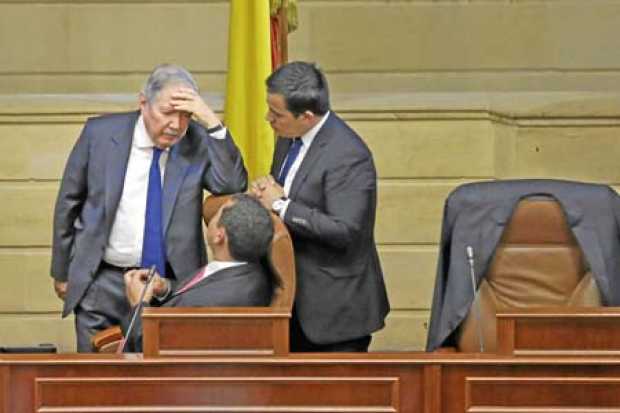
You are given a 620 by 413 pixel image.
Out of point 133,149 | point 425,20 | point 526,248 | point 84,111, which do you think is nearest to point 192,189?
point 133,149

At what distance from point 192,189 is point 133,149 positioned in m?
0.25

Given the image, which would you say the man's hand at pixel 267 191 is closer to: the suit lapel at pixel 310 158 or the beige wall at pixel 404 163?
the suit lapel at pixel 310 158

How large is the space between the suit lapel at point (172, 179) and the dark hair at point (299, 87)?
390 millimetres

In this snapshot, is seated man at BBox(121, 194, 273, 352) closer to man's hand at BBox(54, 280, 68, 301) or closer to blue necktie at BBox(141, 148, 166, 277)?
blue necktie at BBox(141, 148, 166, 277)

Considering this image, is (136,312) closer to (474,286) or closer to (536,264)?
(474,286)

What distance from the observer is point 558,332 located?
20.1ft

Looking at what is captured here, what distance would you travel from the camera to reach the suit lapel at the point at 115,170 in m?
7.11

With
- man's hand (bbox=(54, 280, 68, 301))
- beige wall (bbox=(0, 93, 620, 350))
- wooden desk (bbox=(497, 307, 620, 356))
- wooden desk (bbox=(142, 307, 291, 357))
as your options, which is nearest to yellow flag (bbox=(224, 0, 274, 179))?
man's hand (bbox=(54, 280, 68, 301))

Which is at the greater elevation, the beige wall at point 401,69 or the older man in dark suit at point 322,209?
the beige wall at point 401,69

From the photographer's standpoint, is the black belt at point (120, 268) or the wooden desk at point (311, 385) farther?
the black belt at point (120, 268)

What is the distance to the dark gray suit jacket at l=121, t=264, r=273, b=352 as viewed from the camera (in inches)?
262

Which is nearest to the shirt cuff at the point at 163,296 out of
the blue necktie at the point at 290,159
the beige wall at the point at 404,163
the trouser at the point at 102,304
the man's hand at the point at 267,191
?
the trouser at the point at 102,304

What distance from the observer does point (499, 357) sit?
6.11m

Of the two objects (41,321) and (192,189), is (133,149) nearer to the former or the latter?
(192,189)
